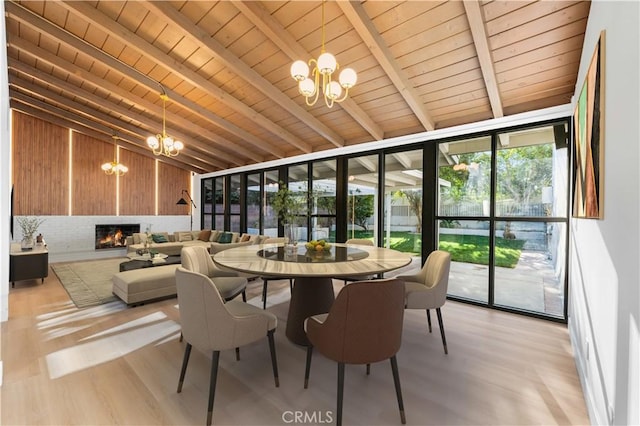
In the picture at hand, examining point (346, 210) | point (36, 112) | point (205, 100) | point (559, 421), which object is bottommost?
point (559, 421)

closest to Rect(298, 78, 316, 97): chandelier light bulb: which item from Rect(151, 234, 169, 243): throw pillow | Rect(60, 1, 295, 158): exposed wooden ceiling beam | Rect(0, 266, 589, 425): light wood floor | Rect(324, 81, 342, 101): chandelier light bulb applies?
Rect(324, 81, 342, 101): chandelier light bulb

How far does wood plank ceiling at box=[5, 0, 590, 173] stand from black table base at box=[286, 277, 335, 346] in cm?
233

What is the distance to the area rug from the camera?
3.84m

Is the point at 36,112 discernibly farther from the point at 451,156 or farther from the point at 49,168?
the point at 451,156

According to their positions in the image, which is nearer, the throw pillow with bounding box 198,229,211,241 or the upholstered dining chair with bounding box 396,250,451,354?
the upholstered dining chair with bounding box 396,250,451,354

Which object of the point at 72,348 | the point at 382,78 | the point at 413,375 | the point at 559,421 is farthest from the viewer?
the point at 382,78

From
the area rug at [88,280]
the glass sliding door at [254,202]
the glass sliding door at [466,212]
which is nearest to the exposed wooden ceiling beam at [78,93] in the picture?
the glass sliding door at [254,202]

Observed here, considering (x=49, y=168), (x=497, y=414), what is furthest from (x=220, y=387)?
(x=49, y=168)

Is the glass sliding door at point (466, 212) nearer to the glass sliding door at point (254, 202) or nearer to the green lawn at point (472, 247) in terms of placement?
the green lawn at point (472, 247)

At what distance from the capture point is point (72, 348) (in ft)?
8.16

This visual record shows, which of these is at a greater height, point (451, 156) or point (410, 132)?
point (410, 132)

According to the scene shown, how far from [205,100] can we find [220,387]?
430cm

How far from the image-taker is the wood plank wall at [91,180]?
748cm

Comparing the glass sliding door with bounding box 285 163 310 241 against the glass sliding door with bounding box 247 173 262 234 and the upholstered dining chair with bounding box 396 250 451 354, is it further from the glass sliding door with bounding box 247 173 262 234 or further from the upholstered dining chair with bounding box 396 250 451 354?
the upholstered dining chair with bounding box 396 250 451 354
